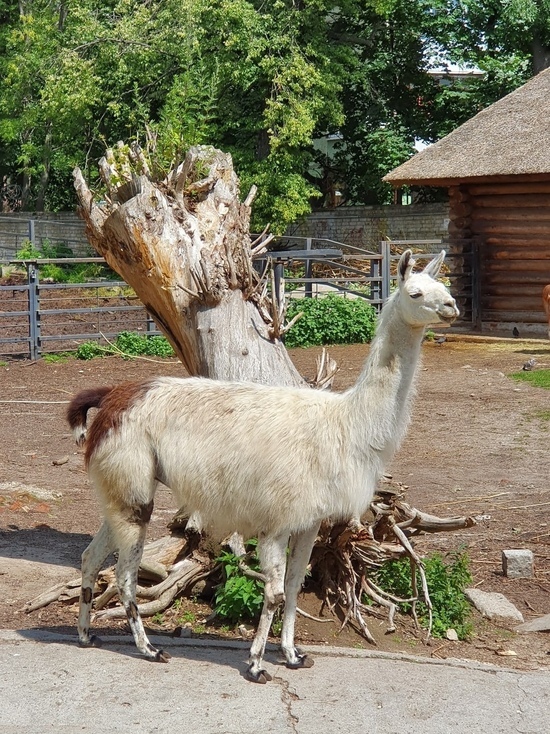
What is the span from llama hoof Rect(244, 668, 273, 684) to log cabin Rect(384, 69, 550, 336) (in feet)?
50.7

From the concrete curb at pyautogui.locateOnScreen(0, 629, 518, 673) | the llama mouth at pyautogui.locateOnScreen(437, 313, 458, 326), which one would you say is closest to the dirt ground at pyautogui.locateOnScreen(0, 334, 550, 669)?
the concrete curb at pyautogui.locateOnScreen(0, 629, 518, 673)

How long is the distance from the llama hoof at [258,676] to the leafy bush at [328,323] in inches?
545

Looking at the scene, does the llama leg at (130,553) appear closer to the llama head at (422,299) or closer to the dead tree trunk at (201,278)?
the dead tree trunk at (201,278)

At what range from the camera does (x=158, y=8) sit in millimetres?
27438

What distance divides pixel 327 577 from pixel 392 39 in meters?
29.6

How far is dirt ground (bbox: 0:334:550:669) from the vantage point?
20.2 feet

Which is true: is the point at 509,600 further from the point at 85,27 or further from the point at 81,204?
the point at 85,27

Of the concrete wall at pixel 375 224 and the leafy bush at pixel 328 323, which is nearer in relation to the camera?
the leafy bush at pixel 328 323

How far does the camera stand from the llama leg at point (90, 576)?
552cm

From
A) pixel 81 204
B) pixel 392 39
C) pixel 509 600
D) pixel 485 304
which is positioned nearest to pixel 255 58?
pixel 392 39

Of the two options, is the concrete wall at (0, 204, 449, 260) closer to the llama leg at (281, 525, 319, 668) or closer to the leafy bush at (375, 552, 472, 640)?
the leafy bush at (375, 552, 472, 640)

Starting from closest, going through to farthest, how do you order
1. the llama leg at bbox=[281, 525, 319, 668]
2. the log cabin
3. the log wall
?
the llama leg at bbox=[281, 525, 319, 668]
the log cabin
the log wall

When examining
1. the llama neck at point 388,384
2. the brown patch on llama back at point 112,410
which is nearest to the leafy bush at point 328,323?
the brown patch on llama back at point 112,410

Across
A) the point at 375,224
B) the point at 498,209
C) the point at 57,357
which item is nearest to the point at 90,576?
the point at 57,357
